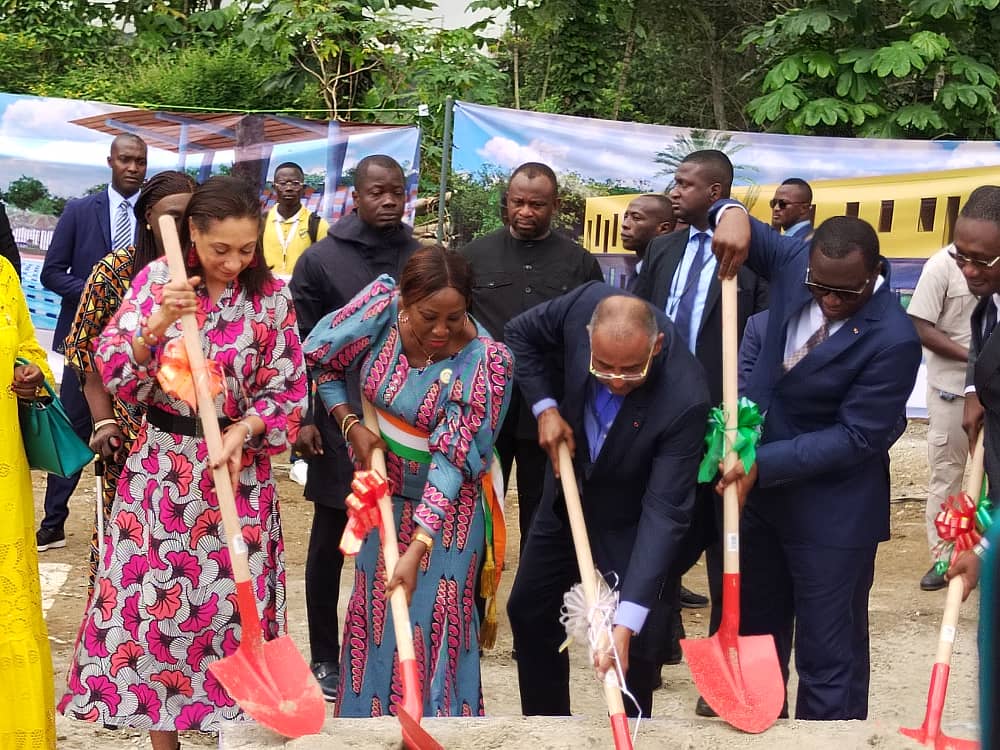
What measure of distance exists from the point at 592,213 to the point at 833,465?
14.7ft

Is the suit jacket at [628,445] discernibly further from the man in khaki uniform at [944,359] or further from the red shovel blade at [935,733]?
the man in khaki uniform at [944,359]

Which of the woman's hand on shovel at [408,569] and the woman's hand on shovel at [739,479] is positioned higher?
the woman's hand on shovel at [739,479]

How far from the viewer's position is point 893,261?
838 centimetres

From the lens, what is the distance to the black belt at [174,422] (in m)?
3.69

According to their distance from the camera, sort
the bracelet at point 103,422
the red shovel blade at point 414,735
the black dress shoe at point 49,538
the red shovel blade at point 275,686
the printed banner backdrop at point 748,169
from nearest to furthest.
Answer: the red shovel blade at point 414,735
the red shovel blade at point 275,686
the bracelet at point 103,422
the black dress shoe at point 49,538
the printed banner backdrop at point 748,169

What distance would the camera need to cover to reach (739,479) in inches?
153

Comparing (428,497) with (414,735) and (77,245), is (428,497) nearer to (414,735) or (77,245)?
(414,735)

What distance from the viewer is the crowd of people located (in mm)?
3689

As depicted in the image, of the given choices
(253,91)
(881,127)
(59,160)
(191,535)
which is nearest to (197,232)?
(191,535)

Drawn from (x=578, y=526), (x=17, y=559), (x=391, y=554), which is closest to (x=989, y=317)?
(x=578, y=526)

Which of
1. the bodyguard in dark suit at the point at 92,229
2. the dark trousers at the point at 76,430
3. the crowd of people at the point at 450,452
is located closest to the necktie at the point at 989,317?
the crowd of people at the point at 450,452

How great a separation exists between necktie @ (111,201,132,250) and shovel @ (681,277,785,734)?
327 cm

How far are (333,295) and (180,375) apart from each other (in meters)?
1.60

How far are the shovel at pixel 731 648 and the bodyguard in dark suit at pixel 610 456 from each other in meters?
0.13
